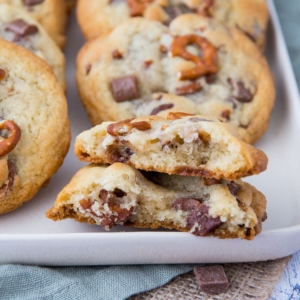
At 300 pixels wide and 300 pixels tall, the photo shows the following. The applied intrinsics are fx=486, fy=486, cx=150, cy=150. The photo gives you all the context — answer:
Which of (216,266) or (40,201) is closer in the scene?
(216,266)

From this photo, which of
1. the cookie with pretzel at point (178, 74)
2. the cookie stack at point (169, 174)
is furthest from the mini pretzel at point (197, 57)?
the cookie stack at point (169, 174)

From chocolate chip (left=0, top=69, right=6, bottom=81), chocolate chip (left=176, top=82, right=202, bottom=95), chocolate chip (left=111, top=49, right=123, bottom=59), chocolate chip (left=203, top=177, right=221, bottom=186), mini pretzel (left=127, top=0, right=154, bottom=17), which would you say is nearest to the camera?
chocolate chip (left=203, top=177, right=221, bottom=186)

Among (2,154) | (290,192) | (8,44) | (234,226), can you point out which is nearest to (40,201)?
(2,154)

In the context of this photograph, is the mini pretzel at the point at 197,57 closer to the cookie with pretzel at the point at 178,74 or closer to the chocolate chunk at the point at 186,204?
the cookie with pretzel at the point at 178,74

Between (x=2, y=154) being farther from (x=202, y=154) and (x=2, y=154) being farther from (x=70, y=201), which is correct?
(x=202, y=154)

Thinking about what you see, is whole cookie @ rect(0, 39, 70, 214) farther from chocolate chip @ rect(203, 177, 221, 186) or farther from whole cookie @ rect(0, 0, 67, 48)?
chocolate chip @ rect(203, 177, 221, 186)

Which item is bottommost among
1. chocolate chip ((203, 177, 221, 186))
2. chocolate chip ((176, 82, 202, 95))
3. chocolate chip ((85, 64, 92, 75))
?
chocolate chip ((85, 64, 92, 75))

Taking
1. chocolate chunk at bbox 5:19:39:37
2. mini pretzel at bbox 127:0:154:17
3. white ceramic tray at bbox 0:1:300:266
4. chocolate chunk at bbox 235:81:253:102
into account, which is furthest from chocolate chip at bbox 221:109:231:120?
chocolate chunk at bbox 5:19:39:37
